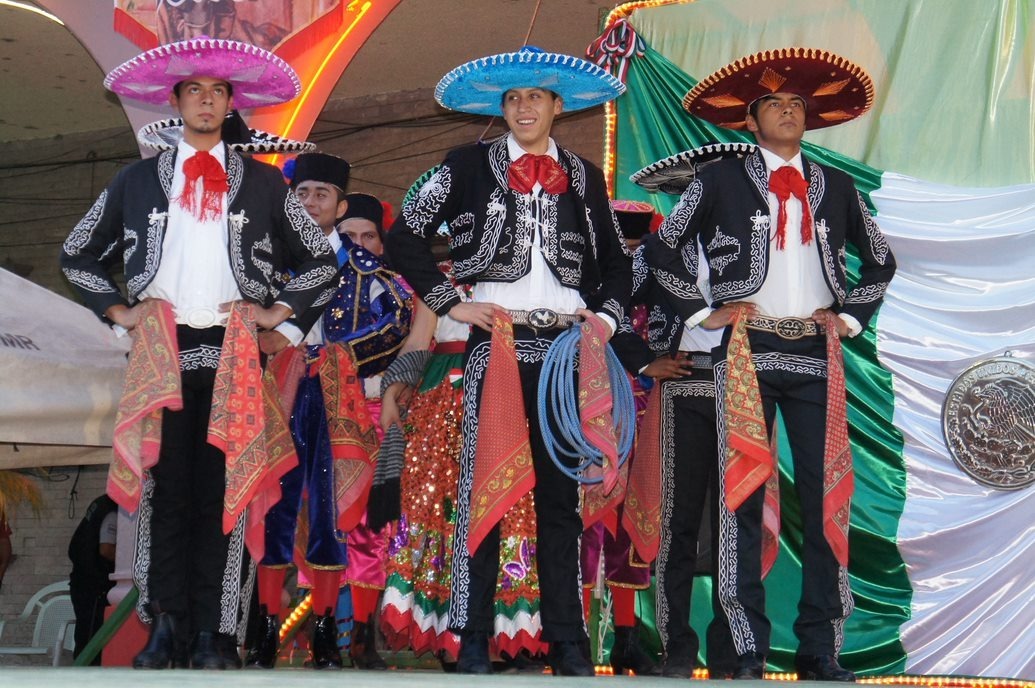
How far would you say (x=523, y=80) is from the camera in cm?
439

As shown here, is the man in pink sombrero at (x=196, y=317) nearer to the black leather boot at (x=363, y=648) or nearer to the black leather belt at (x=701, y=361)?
the black leather boot at (x=363, y=648)

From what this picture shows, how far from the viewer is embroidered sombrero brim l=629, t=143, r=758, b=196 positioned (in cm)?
510

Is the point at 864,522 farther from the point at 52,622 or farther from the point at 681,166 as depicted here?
the point at 52,622

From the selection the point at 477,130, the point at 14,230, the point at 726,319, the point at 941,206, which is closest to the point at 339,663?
the point at 726,319

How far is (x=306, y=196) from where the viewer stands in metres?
5.83

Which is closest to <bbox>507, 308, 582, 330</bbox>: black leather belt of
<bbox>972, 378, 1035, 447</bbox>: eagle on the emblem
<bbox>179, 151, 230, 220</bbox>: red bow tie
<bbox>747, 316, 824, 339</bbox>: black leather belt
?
<bbox>747, 316, 824, 339</bbox>: black leather belt

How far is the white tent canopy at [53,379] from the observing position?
500 centimetres

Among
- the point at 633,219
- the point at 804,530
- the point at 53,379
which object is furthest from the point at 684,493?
the point at 53,379

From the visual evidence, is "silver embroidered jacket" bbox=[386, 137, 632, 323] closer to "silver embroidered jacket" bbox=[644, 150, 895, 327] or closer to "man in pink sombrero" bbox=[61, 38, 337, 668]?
"silver embroidered jacket" bbox=[644, 150, 895, 327]

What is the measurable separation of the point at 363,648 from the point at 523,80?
2419 millimetres

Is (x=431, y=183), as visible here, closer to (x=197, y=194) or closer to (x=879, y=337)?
(x=197, y=194)

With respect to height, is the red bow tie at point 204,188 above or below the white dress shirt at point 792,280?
above

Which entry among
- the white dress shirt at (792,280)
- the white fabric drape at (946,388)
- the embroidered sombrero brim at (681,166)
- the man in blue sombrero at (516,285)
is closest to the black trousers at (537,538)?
the man in blue sombrero at (516,285)

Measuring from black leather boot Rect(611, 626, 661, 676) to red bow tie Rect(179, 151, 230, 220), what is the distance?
8.08ft
